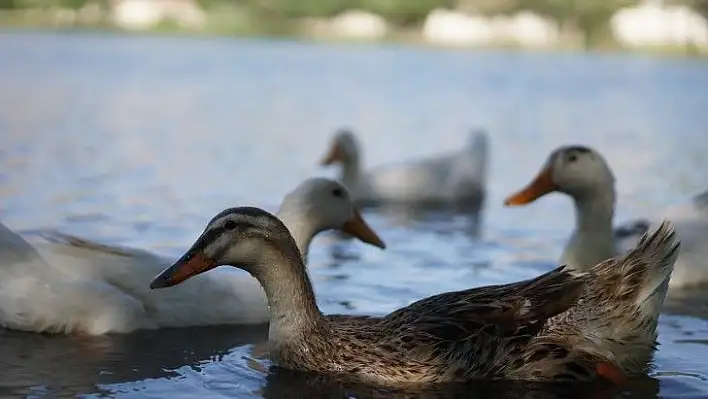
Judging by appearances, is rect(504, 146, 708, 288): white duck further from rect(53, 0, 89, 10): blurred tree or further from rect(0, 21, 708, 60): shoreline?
rect(53, 0, 89, 10): blurred tree

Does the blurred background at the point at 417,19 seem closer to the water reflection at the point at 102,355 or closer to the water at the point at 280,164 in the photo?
the water at the point at 280,164

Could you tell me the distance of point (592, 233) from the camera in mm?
8859

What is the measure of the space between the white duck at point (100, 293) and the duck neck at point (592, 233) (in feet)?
7.97

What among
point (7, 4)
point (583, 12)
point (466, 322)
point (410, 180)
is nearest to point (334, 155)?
point (410, 180)

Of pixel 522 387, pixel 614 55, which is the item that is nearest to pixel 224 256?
pixel 522 387

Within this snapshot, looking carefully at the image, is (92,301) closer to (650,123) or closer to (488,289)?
(488,289)

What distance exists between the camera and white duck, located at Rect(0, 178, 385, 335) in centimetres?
700

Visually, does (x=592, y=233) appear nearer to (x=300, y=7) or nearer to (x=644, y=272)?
(x=644, y=272)

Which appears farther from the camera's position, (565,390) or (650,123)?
(650,123)

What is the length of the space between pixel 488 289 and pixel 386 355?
0.62 metres

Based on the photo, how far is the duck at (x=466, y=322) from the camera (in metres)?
6.04

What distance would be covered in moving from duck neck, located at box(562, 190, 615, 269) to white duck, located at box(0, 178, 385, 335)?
243 centimetres

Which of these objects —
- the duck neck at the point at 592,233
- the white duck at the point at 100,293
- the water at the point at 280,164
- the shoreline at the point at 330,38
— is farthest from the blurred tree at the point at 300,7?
the white duck at the point at 100,293

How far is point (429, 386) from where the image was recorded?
→ 6.05 m
